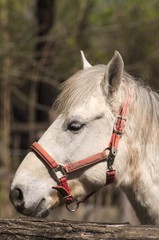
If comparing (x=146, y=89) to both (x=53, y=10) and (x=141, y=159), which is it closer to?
(x=141, y=159)

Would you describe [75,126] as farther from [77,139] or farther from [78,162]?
[78,162]

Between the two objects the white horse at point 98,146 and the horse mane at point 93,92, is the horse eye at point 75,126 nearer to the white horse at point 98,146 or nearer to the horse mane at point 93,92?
the white horse at point 98,146

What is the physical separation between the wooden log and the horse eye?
981 mm

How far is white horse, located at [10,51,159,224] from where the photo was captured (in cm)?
356

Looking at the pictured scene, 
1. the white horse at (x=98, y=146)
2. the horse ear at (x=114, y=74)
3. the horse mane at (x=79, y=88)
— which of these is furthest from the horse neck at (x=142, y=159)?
the horse mane at (x=79, y=88)

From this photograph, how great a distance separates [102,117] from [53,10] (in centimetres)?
640

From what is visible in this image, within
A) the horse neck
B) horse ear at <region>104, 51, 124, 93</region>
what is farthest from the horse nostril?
horse ear at <region>104, 51, 124, 93</region>

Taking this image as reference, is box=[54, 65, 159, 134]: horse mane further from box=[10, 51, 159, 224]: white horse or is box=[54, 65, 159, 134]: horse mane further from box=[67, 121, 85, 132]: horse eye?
box=[67, 121, 85, 132]: horse eye

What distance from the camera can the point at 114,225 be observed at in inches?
110

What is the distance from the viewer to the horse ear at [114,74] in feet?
11.8

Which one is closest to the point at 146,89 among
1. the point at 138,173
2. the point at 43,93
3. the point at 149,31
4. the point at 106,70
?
the point at 106,70

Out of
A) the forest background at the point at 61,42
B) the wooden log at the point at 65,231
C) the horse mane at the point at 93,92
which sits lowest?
the forest background at the point at 61,42

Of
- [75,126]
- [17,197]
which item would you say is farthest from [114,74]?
[17,197]

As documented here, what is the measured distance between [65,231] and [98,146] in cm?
100
